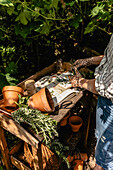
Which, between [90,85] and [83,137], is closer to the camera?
[90,85]

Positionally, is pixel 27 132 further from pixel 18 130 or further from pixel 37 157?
pixel 37 157

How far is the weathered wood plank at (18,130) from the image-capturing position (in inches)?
45.7

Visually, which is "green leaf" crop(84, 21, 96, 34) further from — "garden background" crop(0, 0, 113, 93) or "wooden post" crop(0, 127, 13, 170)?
"wooden post" crop(0, 127, 13, 170)

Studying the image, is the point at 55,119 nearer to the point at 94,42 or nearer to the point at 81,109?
the point at 81,109

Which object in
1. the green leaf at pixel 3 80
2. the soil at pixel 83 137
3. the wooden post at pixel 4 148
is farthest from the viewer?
the soil at pixel 83 137

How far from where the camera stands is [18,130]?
1.24m

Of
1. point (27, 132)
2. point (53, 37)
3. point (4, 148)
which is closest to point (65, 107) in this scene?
point (27, 132)

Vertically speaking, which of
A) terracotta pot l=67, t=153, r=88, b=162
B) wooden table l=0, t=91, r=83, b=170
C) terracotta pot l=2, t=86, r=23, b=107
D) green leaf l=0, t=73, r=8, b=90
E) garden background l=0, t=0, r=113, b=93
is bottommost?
terracotta pot l=67, t=153, r=88, b=162

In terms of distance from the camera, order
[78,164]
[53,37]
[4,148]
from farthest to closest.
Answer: [53,37], [78,164], [4,148]

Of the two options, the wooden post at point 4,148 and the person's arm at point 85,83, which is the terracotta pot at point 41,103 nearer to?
the person's arm at point 85,83

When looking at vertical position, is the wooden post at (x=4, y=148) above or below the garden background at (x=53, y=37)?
below

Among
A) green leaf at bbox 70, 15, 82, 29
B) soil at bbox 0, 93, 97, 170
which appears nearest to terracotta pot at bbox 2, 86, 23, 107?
soil at bbox 0, 93, 97, 170

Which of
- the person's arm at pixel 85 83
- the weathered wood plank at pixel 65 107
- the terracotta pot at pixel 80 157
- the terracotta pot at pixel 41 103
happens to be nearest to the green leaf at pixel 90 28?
the person's arm at pixel 85 83

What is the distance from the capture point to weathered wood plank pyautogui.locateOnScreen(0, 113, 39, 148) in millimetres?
1160
